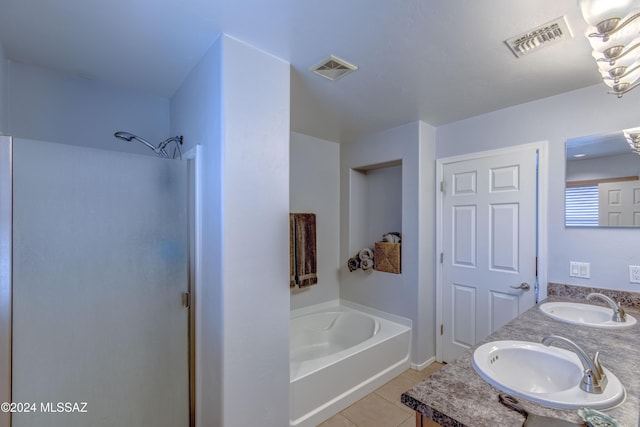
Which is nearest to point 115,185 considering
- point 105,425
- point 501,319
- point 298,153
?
point 105,425

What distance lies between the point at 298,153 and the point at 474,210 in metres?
1.83

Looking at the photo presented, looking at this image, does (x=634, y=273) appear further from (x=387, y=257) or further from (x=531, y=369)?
(x=387, y=257)

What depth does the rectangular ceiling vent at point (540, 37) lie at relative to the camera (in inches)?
52.5

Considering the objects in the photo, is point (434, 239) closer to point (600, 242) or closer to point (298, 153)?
point (600, 242)

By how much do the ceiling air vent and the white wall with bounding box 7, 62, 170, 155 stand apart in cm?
134

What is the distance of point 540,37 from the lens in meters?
1.43

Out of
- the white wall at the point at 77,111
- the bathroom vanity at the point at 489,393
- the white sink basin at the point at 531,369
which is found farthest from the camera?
the white wall at the point at 77,111

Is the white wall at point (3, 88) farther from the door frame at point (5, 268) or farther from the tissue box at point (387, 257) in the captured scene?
the tissue box at point (387, 257)

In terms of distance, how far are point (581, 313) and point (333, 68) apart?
2.17 m

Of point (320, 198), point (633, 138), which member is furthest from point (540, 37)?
point (320, 198)

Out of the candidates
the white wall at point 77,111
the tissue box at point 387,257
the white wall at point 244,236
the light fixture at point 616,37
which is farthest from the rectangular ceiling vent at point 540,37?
the white wall at point 77,111

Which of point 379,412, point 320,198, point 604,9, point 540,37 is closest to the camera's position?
point 604,9

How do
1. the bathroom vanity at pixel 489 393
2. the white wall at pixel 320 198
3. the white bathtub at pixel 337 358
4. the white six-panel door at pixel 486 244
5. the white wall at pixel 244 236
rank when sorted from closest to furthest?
the bathroom vanity at pixel 489 393, the white wall at pixel 244 236, the white bathtub at pixel 337 358, the white six-panel door at pixel 486 244, the white wall at pixel 320 198

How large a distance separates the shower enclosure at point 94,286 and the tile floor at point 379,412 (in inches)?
42.3
